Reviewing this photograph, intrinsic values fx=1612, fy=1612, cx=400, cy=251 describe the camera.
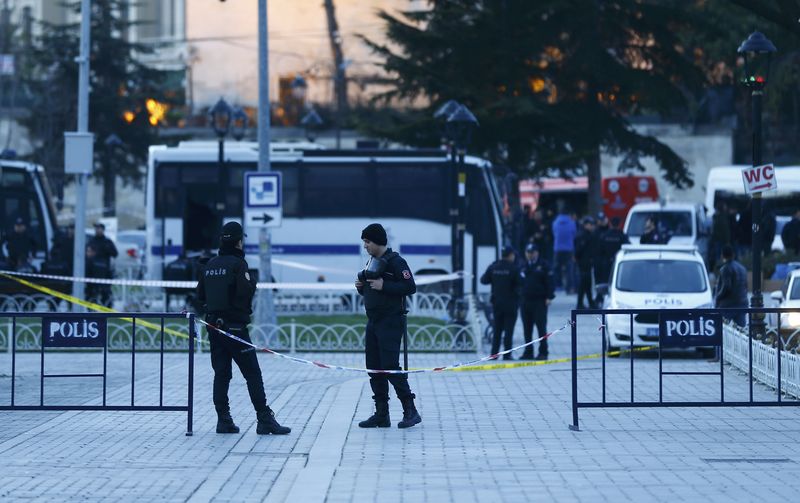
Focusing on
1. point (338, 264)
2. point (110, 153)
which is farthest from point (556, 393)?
point (110, 153)

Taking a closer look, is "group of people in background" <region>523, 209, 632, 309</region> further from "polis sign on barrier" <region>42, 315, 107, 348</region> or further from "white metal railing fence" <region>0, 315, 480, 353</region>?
"polis sign on barrier" <region>42, 315, 107, 348</region>

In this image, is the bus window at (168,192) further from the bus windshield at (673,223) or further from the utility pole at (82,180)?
the bus windshield at (673,223)

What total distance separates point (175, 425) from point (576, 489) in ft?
16.4

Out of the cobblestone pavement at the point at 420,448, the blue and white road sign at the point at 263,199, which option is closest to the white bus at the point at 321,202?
the blue and white road sign at the point at 263,199

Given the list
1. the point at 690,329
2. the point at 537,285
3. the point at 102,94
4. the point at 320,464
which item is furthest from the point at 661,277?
the point at 102,94

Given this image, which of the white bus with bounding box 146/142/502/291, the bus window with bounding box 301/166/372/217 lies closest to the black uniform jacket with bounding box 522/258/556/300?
the white bus with bounding box 146/142/502/291

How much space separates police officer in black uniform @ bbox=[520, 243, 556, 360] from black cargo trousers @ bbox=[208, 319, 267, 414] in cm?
936

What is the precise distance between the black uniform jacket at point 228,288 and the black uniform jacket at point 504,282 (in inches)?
349

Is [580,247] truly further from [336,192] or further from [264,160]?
[264,160]

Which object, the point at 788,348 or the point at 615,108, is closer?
the point at 788,348

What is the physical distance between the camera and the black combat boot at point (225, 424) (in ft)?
45.7

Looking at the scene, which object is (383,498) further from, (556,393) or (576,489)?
(556,393)

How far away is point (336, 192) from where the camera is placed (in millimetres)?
36062

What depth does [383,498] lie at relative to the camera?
10484 millimetres
